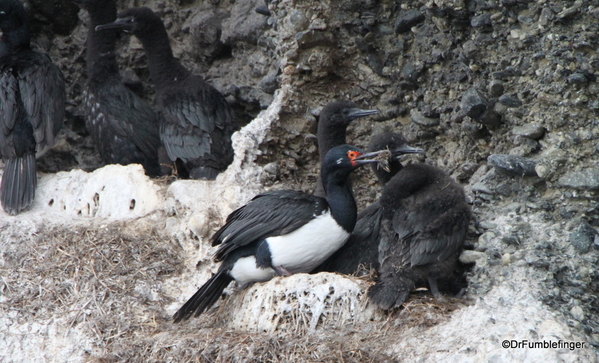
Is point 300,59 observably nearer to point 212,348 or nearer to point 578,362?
point 212,348

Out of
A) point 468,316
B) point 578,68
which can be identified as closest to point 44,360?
point 468,316

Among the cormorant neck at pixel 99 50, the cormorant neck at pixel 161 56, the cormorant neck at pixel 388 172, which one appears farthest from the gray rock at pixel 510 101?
the cormorant neck at pixel 99 50

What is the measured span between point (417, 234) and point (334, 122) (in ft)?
4.41

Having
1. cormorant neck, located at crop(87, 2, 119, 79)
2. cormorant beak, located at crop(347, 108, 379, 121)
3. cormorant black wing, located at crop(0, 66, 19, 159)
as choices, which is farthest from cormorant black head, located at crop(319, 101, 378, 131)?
cormorant black wing, located at crop(0, 66, 19, 159)

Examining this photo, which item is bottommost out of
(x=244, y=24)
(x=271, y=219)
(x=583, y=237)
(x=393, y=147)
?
(x=583, y=237)

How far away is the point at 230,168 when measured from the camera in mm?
7199

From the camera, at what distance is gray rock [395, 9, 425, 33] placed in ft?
22.3

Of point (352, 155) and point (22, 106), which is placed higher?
point (22, 106)

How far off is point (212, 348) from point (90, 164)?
371cm

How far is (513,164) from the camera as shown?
5.76 metres

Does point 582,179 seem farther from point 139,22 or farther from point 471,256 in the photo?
point 139,22

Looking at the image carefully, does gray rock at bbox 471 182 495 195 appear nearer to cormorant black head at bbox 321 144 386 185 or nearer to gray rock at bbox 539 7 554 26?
cormorant black head at bbox 321 144 386 185

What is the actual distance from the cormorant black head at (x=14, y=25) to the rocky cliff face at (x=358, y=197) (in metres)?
0.64

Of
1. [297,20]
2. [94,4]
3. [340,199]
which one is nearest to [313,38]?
[297,20]
